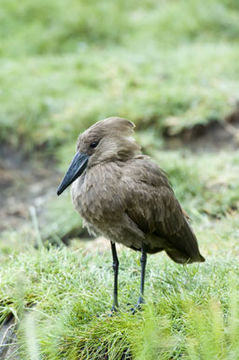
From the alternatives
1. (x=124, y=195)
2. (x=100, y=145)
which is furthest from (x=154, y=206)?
(x=100, y=145)

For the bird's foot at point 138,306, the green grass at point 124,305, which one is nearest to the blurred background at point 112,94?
the green grass at point 124,305

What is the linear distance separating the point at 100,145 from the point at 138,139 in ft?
10.6

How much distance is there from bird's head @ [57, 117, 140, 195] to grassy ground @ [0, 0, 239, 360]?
774 millimetres

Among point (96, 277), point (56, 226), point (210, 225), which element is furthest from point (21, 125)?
point (96, 277)

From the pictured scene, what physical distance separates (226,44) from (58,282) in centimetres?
679

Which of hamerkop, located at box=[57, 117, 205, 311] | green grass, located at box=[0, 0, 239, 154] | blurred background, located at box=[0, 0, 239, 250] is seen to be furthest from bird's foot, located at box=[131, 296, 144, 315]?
green grass, located at box=[0, 0, 239, 154]

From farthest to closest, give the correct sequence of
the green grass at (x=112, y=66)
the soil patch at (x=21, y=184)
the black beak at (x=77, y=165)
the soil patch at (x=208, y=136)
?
the green grass at (x=112, y=66) < the soil patch at (x=208, y=136) < the soil patch at (x=21, y=184) < the black beak at (x=77, y=165)

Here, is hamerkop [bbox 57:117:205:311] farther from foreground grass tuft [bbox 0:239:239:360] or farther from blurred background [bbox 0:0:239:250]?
blurred background [bbox 0:0:239:250]

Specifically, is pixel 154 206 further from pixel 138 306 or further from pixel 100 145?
pixel 138 306

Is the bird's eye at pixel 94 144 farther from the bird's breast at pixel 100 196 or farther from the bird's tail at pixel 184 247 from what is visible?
the bird's tail at pixel 184 247

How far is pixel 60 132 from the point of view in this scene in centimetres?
687

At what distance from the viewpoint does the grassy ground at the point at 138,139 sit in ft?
9.72

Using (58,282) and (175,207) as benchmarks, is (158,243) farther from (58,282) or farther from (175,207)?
→ (58,282)

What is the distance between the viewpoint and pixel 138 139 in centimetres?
638
